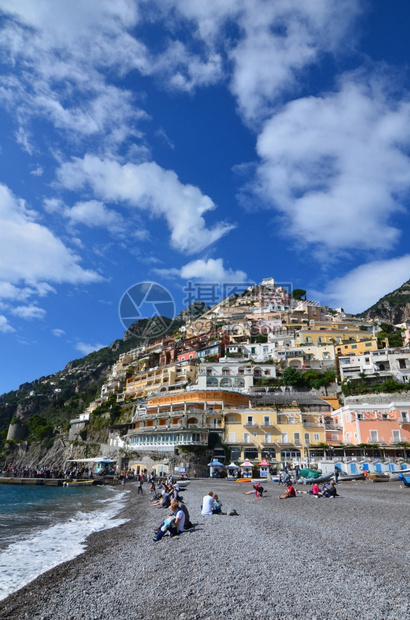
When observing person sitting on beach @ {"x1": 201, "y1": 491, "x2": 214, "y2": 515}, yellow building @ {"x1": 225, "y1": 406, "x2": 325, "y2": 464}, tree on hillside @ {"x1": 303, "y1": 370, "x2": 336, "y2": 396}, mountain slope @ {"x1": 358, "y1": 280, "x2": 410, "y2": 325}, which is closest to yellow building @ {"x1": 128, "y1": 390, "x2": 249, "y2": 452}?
yellow building @ {"x1": 225, "y1": 406, "x2": 325, "y2": 464}

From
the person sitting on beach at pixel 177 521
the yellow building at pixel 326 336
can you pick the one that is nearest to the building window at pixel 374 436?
the yellow building at pixel 326 336

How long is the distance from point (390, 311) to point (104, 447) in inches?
3707

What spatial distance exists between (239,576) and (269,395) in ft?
157

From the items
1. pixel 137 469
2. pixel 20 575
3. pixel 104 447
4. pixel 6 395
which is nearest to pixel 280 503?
pixel 20 575

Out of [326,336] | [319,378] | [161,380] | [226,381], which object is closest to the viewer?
[319,378]

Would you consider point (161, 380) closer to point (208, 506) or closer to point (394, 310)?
point (208, 506)

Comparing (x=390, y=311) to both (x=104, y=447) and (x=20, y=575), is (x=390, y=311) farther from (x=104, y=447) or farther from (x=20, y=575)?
(x=20, y=575)

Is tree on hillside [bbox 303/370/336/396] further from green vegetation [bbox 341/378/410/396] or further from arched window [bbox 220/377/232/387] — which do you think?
arched window [bbox 220/377/232/387]

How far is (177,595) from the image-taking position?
6.49m

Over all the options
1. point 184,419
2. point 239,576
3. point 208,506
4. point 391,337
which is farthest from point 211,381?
point 239,576

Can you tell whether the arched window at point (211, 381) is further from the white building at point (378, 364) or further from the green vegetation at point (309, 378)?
the white building at point (378, 364)

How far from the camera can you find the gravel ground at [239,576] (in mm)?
5688

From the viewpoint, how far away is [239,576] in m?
7.12

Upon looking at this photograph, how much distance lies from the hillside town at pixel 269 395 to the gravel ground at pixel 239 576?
3081cm
